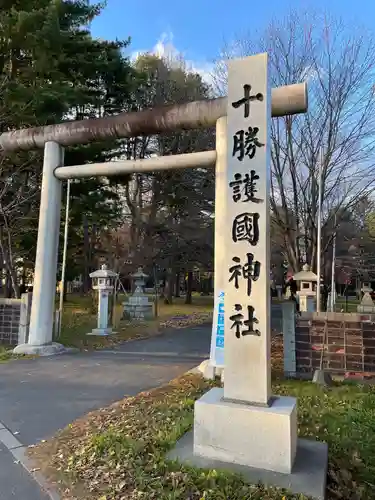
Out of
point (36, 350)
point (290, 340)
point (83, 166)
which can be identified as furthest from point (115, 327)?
point (290, 340)

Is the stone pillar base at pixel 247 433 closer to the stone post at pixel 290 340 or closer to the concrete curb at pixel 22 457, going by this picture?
the concrete curb at pixel 22 457

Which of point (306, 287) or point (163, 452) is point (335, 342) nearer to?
point (163, 452)

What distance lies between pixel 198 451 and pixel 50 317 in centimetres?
601

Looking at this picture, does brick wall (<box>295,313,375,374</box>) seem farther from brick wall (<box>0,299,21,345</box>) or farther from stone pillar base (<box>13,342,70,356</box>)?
brick wall (<box>0,299,21,345</box>)

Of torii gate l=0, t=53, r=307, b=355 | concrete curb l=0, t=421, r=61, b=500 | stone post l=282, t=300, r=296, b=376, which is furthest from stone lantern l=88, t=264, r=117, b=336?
concrete curb l=0, t=421, r=61, b=500

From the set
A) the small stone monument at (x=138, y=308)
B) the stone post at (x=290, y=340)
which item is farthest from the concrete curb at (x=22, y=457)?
the small stone monument at (x=138, y=308)

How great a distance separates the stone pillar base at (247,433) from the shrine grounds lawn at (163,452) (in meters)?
0.27

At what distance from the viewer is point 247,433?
304 cm

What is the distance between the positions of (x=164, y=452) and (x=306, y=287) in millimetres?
9458

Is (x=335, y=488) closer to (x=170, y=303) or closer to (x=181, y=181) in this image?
(x=181, y=181)

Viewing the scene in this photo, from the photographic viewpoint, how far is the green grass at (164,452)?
9.02 ft

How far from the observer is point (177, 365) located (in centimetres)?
763

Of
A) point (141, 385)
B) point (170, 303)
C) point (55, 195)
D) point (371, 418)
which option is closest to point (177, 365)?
point (141, 385)

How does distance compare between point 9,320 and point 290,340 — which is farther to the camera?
point 9,320
